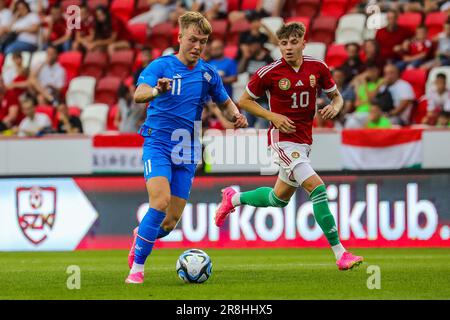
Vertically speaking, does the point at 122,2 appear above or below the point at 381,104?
above

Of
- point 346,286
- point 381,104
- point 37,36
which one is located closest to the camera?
point 346,286

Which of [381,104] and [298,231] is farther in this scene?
[381,104]

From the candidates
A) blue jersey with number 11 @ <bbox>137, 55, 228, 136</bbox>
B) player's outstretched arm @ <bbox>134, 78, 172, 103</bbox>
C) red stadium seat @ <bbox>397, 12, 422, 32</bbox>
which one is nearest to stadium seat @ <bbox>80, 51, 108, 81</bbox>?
red stadium seat @ <bbox>397, 12, 422, 32</bbox>

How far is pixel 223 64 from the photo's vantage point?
1841cm

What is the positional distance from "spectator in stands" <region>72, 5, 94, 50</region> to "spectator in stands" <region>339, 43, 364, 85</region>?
538 cm

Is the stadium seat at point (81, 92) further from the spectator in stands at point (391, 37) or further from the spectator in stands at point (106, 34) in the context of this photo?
the spectator in stands at point (391, 37)

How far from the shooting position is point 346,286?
972 centimetres

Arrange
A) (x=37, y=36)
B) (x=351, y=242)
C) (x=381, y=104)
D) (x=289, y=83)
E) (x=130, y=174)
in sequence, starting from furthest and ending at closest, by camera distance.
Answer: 1. (x=37, y=36)
2. (x=381, y=104)
3. (x=130, y=174)
4. (x=351, y=242)
5. (x=289, y=83)

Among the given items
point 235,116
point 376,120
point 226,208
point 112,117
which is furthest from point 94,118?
point 235,116

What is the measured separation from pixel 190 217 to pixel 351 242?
228 cm

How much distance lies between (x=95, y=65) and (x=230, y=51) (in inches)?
114

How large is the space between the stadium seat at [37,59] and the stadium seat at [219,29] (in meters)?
3.20

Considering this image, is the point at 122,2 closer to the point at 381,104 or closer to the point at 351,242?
the point at 381,104

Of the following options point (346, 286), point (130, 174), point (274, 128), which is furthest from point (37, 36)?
point (346, 286)
